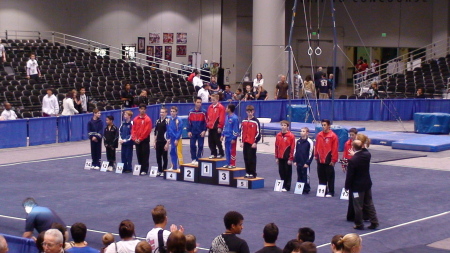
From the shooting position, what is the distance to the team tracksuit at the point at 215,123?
1878 centimetres

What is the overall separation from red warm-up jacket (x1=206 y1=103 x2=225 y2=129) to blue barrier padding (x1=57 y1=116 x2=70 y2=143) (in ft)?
23.2

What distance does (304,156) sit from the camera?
16.3 m

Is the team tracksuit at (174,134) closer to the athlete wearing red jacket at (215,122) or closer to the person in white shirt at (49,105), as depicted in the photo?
the athlete wearing red jacket at (215,122)

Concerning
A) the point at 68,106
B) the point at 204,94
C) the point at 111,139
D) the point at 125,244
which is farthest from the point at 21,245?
the point at 204,94

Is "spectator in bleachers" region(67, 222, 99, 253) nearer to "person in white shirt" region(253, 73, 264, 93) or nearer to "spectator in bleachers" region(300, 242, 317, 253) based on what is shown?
"spectator in bleachers" region(300, 242, 317, 253)

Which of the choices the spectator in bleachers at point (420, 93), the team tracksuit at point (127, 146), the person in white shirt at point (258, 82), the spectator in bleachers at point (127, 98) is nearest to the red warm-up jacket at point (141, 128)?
the team tracksuit at point (127, 146)

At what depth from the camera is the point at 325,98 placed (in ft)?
113

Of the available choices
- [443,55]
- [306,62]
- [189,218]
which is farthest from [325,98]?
[189,218]

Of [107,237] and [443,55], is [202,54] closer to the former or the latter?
[443,55]

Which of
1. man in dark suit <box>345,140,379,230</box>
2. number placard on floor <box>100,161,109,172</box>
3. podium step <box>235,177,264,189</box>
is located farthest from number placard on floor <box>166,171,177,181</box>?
man in dark suit <box>345,140,379,230</box>

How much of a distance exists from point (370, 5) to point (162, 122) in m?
27.7

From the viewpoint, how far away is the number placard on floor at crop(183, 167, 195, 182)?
712 inches

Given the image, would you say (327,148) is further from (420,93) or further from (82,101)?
(420,93)

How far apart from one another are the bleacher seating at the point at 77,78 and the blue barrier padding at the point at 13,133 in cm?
379
